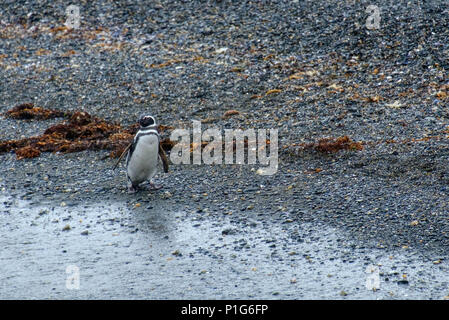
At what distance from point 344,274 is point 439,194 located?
231cm

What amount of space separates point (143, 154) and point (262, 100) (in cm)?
371

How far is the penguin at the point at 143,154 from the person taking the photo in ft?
30.0

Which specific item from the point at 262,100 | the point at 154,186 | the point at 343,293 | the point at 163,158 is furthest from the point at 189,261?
A: the point at 262,100

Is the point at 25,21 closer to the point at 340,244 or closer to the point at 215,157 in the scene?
the point at 215,157

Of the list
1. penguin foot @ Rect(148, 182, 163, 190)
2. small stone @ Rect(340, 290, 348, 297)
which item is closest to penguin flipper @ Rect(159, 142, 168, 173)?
penguin foot @ Rect(148, 182, 163, 190)

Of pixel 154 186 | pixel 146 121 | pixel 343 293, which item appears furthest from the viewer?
pixel 154 186

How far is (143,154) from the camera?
9156mm

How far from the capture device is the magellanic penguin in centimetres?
916

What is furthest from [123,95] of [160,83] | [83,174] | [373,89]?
[373,89]

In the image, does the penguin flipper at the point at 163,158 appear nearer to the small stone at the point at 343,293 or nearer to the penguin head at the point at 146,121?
the penguin head at the point at 146,121

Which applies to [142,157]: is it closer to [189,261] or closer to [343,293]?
[189,261]

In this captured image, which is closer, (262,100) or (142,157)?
(142,157)

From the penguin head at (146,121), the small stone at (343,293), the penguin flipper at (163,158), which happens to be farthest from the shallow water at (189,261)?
the penguin head at (146,121)

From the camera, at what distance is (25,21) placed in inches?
692
